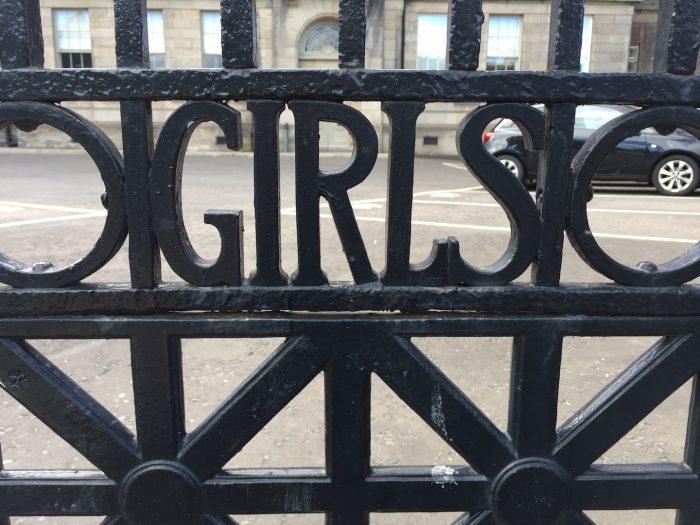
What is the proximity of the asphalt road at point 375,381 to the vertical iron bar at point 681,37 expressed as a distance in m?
1.82

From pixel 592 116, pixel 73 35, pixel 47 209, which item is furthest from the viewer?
pixel 73 35

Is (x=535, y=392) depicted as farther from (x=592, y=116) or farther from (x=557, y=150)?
(x=592, y=116)

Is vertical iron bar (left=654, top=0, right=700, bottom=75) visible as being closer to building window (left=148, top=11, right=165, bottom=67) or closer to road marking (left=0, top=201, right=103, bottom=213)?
road marking (left=0, top=201, right=103, bottom=213)

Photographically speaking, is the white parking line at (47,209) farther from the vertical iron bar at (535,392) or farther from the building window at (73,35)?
the building window at (73,35)

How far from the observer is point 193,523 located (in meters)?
1.32

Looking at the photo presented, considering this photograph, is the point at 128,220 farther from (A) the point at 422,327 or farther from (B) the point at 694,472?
(B) the point at 694,472

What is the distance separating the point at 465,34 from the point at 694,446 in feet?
3.32

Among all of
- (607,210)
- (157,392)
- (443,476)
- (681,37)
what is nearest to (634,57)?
(607,210)

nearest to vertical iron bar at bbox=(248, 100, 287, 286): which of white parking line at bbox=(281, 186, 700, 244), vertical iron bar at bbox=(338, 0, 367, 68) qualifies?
vertical iron bar at bbox=(338, 0, 367, 68)

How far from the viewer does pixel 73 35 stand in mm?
20859

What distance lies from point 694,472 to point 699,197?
10743 mm

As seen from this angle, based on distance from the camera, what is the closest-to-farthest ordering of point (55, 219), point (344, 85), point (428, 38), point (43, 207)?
1. point (344, 85)
2. point (55, 219)
3. point (43, 207)
4. point (428, 38)

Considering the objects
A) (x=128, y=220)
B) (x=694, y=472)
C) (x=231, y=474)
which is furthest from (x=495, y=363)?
(x=128, y=220)

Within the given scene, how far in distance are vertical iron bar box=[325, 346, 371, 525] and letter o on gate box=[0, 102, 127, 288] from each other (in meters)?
0.52
